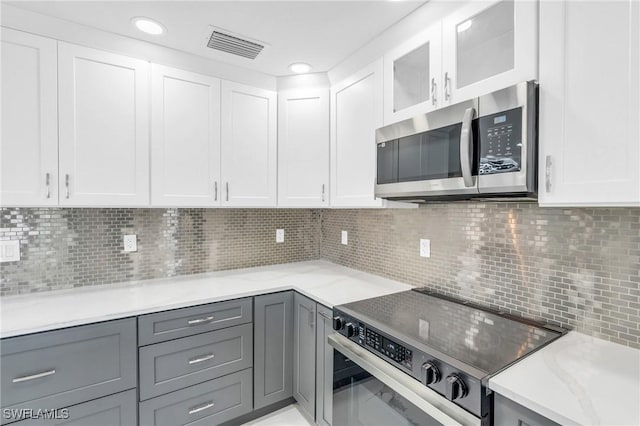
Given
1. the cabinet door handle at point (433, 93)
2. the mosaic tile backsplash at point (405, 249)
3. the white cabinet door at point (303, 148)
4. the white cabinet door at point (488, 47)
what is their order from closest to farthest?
1. the white cabinet door at point (488, 47)
2. the mosaic tile backsplash at point (405, 249)
3. the cabinet door handle at point (433, 93)
4. the white cabinet door at point (303, 148)

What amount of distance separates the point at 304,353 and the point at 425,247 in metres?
1.02

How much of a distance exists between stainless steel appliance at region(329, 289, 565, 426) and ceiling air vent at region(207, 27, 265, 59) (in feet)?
5.29

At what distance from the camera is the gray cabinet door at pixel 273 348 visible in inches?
77.0

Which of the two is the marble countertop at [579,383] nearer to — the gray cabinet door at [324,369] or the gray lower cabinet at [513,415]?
the gray lower cabinet at [513,415]

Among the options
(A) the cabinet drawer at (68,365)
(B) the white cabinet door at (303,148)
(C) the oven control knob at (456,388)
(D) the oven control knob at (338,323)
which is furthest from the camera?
(B) the white cabinet door at (303,148)

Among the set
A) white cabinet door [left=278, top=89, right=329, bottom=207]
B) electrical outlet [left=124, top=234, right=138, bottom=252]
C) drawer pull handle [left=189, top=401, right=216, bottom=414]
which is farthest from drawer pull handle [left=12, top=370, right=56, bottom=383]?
white cabinet door [left=278, top=89, right=329, bottom=207]

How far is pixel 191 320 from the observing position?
174 cm

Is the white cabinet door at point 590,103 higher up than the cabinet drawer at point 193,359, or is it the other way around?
the white cabinet door at point 590,103

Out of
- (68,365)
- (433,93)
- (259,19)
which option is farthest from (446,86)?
(68,365)

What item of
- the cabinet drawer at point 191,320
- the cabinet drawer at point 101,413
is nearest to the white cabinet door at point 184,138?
the cabinet drawer at point 191,320

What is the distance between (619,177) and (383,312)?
1.04 m

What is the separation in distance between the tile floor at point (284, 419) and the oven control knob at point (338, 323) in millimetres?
830

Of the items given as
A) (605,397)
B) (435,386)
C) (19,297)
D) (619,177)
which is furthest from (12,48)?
(605,397)

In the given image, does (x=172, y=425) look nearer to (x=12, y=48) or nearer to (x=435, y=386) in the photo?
(x=435, y=386)
